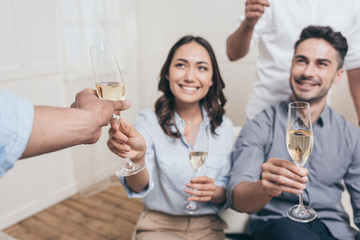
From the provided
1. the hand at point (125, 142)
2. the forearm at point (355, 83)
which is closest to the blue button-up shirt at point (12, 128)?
the hand at point (125, 142)

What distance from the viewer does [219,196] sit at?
148 centimetres

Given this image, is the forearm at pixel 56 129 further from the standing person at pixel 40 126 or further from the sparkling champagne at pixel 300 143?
the sparkling champagne at pixel 300 143

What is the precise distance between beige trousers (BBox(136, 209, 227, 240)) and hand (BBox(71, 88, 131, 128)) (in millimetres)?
776

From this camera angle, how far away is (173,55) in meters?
1.74

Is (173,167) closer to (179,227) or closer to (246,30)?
(179,227)

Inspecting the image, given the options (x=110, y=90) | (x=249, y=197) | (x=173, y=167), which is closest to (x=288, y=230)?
(x=249, y=197)

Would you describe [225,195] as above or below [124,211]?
above

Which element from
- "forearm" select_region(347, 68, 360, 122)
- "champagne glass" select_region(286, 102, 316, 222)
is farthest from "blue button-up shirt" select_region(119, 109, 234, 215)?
"forearm" select_region(347, 68, 360, 122)

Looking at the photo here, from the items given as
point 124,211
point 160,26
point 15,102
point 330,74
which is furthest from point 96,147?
point 15,102

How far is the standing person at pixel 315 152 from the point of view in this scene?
1.41 m

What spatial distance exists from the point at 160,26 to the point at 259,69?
1802mm

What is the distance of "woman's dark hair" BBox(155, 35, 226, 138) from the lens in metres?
1.64

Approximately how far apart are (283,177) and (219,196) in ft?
1.62

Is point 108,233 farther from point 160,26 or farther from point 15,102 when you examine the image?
point 160,26
